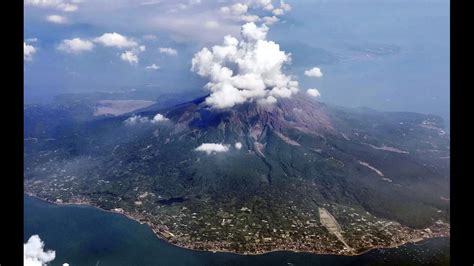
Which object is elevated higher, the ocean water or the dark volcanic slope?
the dark volcanic slope

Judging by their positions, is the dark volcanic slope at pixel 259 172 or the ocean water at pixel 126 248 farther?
the dark volcanic slope at pixel 259 172

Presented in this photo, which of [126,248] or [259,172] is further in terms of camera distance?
[259,172]

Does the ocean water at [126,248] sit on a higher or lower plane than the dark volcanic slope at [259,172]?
lower

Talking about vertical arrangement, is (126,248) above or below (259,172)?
below
